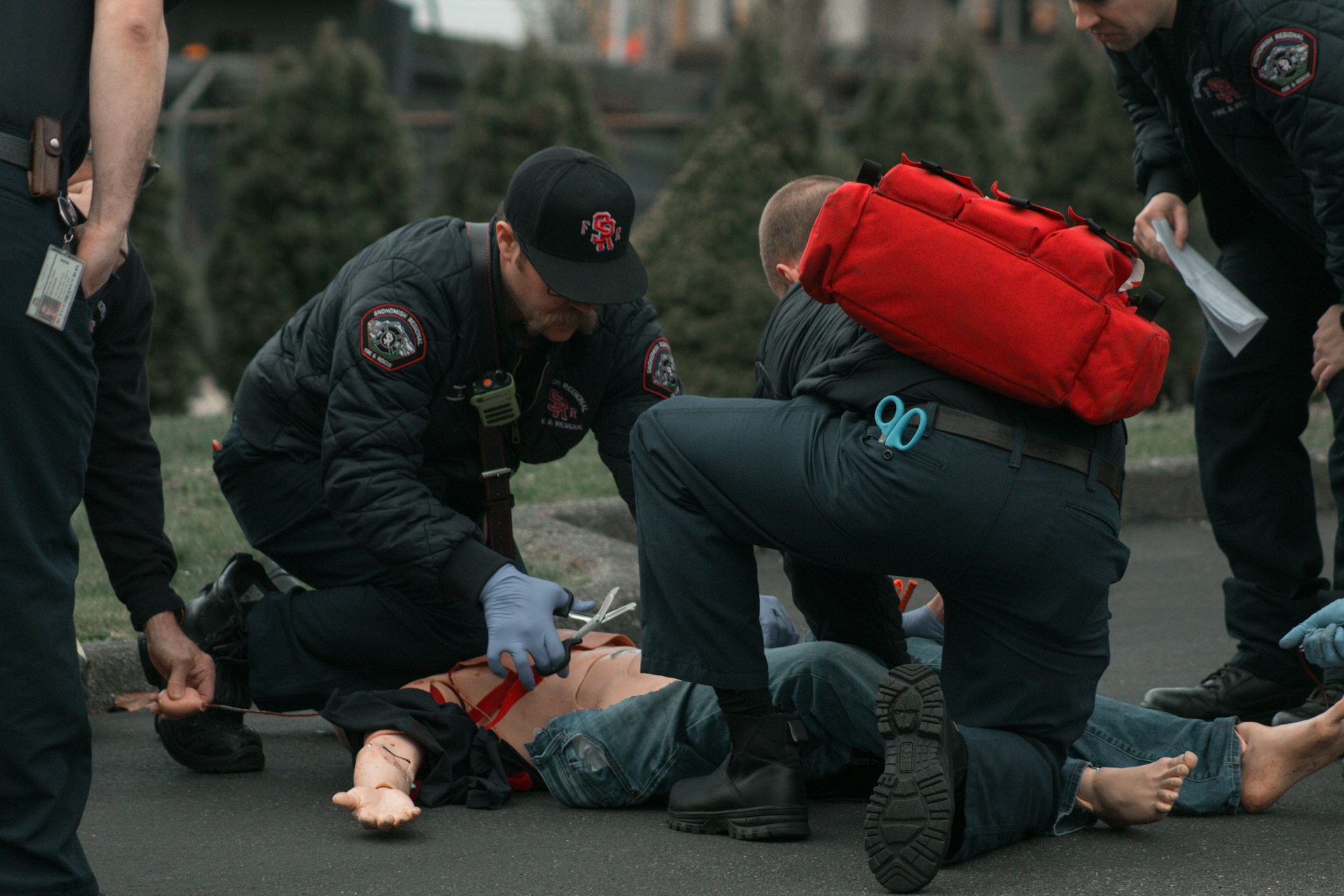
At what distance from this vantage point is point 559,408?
3428 mm

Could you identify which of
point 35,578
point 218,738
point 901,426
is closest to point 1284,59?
point 901,426

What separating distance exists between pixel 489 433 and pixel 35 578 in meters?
1.30

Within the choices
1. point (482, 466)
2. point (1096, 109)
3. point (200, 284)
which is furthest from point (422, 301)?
point (1096, 109)

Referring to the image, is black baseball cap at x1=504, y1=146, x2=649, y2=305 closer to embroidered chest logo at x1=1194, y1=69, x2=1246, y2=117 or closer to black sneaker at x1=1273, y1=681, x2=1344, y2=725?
embroidered chest logo at x1=1194, y1=69, x2=1246, y2=117

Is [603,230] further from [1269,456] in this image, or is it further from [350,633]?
[1269,456]

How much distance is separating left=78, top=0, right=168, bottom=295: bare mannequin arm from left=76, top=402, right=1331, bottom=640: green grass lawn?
6.35ft

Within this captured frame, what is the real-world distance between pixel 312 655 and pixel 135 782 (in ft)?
1.45

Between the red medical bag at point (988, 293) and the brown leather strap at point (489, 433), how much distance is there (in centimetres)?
87

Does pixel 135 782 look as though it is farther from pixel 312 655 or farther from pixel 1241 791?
pixel 1241 791

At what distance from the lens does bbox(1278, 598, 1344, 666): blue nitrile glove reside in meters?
2.58

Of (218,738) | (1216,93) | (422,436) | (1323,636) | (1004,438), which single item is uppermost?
(1216,93)

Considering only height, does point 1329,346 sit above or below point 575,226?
below

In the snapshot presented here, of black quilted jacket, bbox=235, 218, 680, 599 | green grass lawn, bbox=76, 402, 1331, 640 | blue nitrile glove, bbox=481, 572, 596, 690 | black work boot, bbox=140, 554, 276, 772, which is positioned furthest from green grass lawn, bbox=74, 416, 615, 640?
blue nitrile glove, bbox=481, 572, 596, 690

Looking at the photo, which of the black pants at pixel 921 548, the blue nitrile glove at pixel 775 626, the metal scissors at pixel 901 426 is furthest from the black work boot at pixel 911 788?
the blue nitrile glove at pixel 775 626
